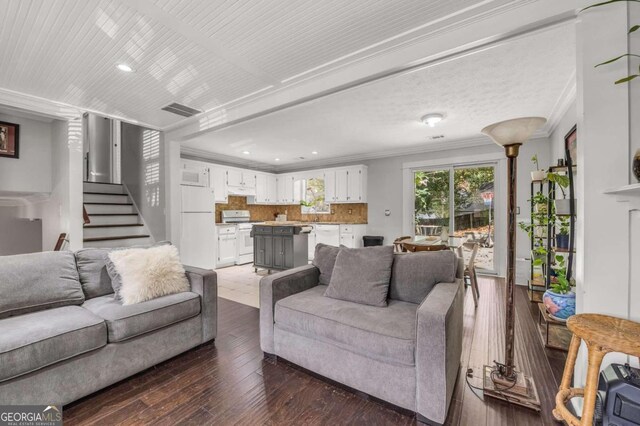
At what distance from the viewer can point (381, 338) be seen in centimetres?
166

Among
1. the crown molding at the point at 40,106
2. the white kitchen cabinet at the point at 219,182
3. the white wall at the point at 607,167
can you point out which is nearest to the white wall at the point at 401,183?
the white kitchen cabinet at the point at 219,182

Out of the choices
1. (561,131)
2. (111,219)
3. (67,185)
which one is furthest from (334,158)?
(67,185)

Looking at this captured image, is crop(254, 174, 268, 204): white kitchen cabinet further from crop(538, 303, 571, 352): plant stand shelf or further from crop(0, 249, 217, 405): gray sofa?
crop(538, 303, 571, 352): plant stand shelf

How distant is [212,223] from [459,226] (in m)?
4.74

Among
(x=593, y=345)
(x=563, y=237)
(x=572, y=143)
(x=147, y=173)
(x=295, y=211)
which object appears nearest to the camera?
(x=593, y=345)

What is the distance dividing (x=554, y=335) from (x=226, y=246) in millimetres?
5390

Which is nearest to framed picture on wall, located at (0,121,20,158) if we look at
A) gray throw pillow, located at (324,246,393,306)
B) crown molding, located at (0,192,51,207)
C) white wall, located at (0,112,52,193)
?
white wall, located at (0,112,52,193)

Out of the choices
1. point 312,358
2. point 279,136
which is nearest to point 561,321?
point 312,358

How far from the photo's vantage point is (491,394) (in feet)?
5.89

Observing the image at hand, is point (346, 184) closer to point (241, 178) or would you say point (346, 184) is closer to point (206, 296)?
point (241, 178)

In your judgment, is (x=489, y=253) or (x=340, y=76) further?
(x=489, y=253)

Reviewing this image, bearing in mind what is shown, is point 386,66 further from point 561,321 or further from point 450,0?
point 561,321

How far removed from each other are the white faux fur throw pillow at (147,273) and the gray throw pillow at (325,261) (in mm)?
1214

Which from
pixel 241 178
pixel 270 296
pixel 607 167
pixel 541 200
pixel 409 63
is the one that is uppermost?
pixel 409 63
